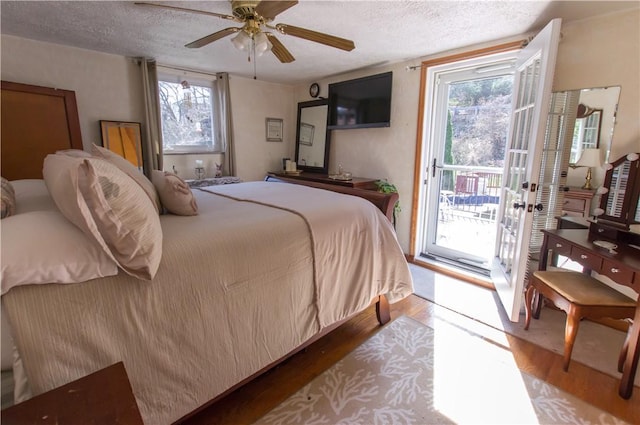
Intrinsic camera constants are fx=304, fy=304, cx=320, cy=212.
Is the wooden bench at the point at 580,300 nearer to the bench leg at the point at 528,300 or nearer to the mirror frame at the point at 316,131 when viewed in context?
the bench leg at the point at 528,300

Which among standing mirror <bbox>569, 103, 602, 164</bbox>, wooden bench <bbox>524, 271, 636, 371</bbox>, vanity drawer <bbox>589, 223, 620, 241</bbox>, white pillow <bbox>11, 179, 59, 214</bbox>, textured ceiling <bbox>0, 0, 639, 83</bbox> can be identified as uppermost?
textured ceiling <bbox>0, 0, 639, 83</bbox>

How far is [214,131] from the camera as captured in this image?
13.6ft

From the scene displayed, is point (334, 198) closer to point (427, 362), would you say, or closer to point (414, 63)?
point (427, 362)

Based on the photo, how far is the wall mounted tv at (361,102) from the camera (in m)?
3.50

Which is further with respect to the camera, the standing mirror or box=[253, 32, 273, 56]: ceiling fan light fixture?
the standing mirror

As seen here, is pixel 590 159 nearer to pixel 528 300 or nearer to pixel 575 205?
pixel 575 205

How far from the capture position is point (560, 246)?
2.10 meters

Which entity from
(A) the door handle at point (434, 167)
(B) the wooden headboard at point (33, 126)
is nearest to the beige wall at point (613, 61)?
(A) the door handle at point (434, 167)

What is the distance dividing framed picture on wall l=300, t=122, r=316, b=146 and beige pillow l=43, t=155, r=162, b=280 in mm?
3547

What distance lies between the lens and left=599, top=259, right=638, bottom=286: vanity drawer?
1.61m

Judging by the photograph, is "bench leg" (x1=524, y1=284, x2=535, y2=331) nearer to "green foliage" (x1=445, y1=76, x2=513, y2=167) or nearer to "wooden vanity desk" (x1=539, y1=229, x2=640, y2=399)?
"wooden vanity desk" (x1=539, y1=229, x2=640, y2=399)

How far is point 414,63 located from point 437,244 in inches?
82.3

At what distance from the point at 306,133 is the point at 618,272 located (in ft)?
12.3

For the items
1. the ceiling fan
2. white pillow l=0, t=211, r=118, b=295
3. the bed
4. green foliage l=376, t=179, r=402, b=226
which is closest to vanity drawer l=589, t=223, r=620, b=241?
the bed
